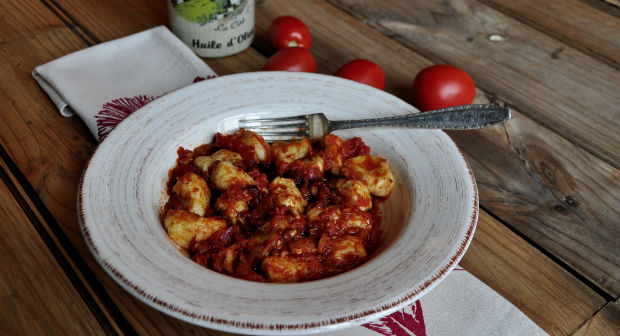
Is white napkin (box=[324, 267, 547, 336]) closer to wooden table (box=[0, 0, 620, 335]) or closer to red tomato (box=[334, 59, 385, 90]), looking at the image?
wooden table (box=[0, 0, 620, 335])

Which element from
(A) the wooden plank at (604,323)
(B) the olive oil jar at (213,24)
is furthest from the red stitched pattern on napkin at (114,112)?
(A) the wooden plank at (604,323)

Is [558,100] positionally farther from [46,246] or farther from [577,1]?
[46,246]

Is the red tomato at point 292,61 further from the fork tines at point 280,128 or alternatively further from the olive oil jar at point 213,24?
the fork tines at point 280,128

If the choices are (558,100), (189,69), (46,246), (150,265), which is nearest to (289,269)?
(150,265)

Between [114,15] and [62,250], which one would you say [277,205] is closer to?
[62,250]

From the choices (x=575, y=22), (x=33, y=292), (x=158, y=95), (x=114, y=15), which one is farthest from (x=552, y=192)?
(x=114, y=15)

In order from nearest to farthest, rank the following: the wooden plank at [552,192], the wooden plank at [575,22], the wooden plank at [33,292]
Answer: the wooden plank at [33,292], the wooden plank at [552,192], the wooden plank at [575,22]
